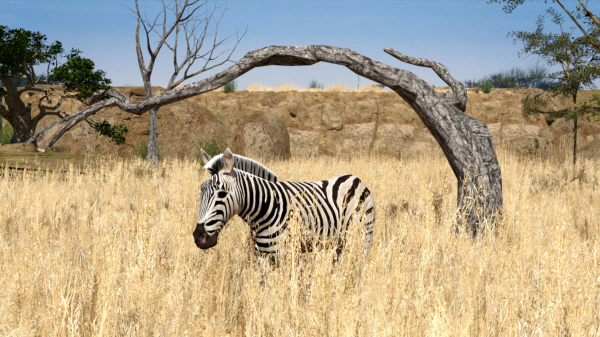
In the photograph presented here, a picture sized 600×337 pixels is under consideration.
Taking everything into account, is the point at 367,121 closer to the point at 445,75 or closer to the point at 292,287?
the point at 445,75

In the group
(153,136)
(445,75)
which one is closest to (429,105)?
(445,75)

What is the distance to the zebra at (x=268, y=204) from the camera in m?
3.06

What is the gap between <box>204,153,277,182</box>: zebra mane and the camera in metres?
3.23

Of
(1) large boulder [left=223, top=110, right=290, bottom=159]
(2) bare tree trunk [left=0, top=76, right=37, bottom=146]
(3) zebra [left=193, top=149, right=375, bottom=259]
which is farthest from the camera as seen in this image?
(1) large boulder [left=223, top=110, right=290, bottom=159]

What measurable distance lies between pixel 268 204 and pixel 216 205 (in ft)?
1.90

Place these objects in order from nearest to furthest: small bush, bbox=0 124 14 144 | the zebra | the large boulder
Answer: the zebra
the large boulder
small bush, bbox=0 124 14 144

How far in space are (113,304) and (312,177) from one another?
7.10m

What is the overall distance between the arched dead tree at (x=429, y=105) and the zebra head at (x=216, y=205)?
235 centimetres

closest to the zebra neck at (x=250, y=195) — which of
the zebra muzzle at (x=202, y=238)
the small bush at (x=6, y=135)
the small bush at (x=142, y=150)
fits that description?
the zebra muzzle at (x=202, y=238)

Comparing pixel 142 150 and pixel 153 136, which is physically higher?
pixel 153 136

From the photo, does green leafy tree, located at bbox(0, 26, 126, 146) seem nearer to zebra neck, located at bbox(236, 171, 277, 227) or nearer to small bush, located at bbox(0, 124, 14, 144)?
small bush, located at bbox(0, 124, 14, 144)

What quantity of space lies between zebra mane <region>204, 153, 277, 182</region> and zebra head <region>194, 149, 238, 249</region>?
2.3 inches

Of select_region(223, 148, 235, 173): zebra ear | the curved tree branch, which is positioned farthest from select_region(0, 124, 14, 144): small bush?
select_region(223, 148, 235, 173): zebra ear

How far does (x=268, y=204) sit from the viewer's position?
3.49 m
